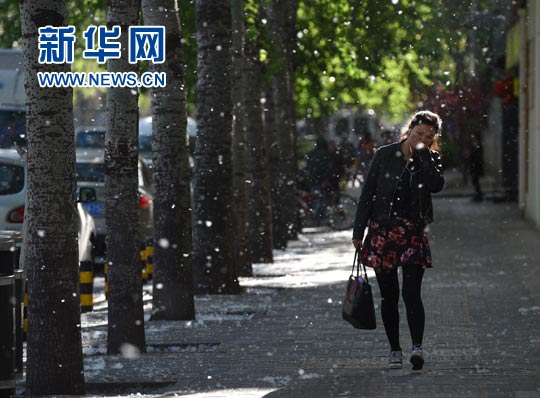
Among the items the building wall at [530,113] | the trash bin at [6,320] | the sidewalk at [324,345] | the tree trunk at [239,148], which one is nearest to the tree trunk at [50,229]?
the sidewalk at [324,345]

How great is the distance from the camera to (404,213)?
34.6 ft

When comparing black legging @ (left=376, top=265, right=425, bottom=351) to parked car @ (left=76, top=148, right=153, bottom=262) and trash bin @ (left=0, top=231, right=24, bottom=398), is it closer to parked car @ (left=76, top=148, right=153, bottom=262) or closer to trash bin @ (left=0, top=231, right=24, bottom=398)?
trash bin @ (left=0, top=231, right=24, bottom=398)

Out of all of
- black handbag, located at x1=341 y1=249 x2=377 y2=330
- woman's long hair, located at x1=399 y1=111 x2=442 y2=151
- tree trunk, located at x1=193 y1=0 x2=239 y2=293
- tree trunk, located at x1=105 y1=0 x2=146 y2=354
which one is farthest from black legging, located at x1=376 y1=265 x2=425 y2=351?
tree trunk, located at x1=193 y1=0 x2=239 y2=293

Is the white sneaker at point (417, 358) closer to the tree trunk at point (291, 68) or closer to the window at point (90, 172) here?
the window at point (90, 172)

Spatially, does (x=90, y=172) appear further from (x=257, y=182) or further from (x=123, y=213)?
(x=123, y=213)

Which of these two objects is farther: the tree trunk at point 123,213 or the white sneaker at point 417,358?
the tree trunk at point 123,213

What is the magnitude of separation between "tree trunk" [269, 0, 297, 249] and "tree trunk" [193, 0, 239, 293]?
8.46 meters

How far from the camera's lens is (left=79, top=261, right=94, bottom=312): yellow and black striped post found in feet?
52.5

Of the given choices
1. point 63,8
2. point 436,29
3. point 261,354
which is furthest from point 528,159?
point 63,8

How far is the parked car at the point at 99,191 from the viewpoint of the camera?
21797mm

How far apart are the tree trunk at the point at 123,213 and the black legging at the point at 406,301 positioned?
7.42ft

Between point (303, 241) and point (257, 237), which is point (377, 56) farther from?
point (257, 237)

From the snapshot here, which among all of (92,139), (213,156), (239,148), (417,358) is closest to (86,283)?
(213,156)

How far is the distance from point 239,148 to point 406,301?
31.1 ft
